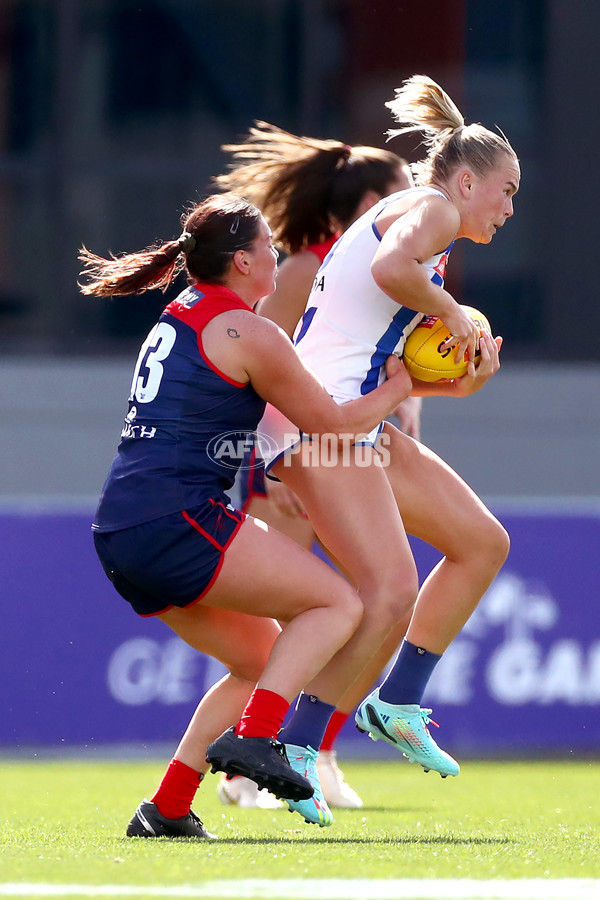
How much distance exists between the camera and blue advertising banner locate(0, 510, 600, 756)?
6.91 meters

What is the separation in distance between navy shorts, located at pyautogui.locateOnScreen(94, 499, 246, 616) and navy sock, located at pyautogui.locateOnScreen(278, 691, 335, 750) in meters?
0.49

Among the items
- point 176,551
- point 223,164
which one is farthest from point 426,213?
point 223,164

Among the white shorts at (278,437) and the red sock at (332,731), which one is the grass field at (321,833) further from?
the white shorts at (278,437)

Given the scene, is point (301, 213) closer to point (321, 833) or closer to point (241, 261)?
point (241, 261)

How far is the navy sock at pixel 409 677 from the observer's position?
440cm

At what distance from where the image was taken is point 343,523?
4.08 m

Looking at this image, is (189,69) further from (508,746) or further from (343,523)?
(343,523)

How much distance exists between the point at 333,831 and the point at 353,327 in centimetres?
143

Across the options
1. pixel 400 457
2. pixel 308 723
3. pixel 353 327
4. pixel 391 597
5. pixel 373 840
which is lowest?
pixel 373 840

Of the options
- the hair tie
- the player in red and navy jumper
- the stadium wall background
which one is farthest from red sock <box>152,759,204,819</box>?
the stadium wall background

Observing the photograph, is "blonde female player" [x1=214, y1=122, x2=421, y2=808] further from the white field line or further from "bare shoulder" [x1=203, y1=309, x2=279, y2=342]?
the white field line

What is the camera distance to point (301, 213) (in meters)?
5.24

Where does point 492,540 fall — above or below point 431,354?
below

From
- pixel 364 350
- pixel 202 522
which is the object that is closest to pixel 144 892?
pixel 202 522
